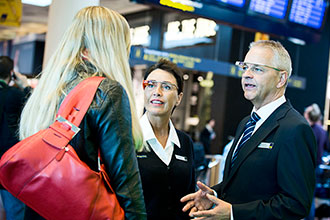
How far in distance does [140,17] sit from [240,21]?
3.74 metres

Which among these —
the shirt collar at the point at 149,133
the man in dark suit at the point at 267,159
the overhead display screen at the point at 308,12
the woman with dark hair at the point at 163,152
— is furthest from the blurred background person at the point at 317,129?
the man in dark suit at the point at 267,159

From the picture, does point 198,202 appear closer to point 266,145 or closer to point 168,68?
point 266,145

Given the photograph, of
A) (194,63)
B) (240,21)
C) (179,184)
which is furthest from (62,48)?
(194,63)

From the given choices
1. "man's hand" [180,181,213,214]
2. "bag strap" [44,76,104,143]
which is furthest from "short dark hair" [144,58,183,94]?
"bag strap" [44,76,104,143]

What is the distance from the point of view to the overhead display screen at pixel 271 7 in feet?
18.7

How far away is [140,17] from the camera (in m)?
9.09

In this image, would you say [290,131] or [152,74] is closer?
[290,131]

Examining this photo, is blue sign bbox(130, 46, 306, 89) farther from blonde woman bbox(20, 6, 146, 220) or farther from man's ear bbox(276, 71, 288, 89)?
blonde woman bbox(20, 6, 146, 220)

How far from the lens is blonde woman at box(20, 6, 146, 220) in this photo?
62.2 inches

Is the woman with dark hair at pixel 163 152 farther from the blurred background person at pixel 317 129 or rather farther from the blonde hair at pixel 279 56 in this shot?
the blurred background person at pixel 317 129

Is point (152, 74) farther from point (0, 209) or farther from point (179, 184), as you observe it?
point (0, 209)

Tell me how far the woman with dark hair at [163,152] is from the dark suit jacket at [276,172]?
49 cm

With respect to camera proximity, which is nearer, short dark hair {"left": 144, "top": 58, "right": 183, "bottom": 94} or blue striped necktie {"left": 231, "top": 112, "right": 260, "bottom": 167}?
blue striped necktie {"left": 231, "top": 112, "right": 260, "bottom": 167}

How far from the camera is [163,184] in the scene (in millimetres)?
2512
